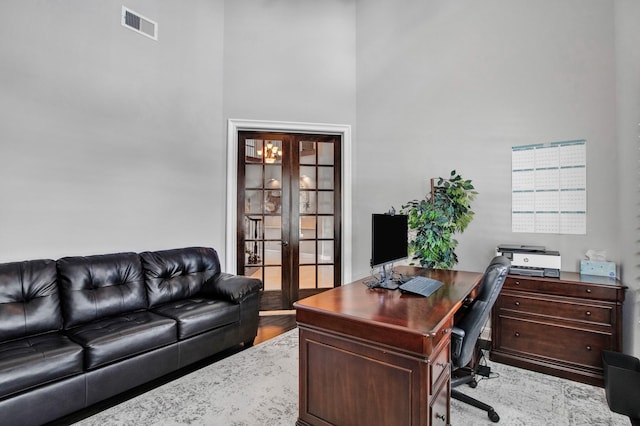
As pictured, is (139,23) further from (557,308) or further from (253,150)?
(557,308)

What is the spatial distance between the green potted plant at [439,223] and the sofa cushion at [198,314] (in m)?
1.78

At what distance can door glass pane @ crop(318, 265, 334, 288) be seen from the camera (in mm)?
4395

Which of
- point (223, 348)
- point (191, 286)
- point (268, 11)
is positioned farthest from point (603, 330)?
point (268, 11)

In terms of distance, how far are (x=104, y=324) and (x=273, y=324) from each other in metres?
1.83

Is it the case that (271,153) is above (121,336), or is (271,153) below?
above

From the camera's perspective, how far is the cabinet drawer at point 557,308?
2.35m

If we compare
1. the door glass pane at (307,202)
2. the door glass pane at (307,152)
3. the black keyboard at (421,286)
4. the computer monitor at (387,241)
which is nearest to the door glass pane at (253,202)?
the door glass pane at (307,202)

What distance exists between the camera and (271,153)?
13.8 ft

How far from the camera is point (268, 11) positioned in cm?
416

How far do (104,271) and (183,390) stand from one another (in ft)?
3.98

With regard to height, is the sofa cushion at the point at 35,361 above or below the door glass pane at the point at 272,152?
below

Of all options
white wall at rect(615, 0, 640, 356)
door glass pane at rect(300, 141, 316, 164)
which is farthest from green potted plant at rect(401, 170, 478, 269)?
door glass pane at rect(300, 141, 316, 164)

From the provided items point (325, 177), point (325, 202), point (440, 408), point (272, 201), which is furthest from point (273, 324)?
point (440, 408)

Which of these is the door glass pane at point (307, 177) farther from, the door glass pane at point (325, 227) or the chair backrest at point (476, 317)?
the chair backrest at point (476, 317)
